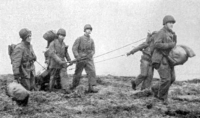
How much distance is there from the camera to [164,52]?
8.67m

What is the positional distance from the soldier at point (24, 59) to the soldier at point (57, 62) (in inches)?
50.1

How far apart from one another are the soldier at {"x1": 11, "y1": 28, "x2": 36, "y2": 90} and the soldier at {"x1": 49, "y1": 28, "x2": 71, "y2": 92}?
1.27 metres

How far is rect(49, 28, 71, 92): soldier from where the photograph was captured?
35.1ft

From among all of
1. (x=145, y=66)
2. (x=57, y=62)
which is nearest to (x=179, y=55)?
(x=145, y=66)

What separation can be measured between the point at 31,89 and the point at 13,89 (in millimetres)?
1904

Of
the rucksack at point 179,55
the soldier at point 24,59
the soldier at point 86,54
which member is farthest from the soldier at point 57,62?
the rucksack at point 179,55

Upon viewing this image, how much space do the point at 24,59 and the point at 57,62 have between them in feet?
5.44

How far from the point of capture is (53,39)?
1129 cm

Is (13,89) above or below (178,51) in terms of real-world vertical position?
below

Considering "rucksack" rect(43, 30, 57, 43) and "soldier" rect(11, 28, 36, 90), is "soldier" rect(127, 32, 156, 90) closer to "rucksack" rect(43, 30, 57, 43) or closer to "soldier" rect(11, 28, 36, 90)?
"rucksack" rect(43, 30, 57, 43)

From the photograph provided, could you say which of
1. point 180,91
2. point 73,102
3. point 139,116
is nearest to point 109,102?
point 73,102

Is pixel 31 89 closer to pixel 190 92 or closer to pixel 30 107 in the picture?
pixel 30 107

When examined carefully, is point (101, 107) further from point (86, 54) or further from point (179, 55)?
point (86, 54)

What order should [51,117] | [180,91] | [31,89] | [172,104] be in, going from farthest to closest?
[180,91]
[31,89]
[172,104]
[51,117]
